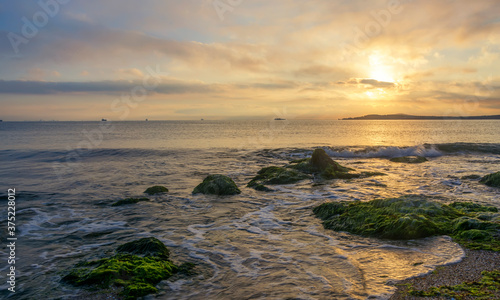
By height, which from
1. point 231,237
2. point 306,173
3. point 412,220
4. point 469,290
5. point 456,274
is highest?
point 412,220

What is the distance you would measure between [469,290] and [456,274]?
0.83 meters

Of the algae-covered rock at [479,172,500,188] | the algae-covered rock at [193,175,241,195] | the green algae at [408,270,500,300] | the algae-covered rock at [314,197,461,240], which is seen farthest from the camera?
the algae-covered rock at [479,172,500,188]

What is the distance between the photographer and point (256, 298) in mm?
5398

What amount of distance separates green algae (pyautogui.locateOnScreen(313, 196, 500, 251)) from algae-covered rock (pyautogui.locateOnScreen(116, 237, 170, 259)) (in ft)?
17.2

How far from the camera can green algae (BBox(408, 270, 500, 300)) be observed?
4.92 meters

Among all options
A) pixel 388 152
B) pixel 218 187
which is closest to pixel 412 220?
pixel 218 187

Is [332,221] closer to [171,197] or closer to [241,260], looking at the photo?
[241,260]

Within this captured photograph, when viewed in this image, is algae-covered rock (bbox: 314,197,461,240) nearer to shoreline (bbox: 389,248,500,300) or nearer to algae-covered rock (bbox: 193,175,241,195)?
shoreline (bbox: 389,248,500,300)

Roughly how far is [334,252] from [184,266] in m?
3.79

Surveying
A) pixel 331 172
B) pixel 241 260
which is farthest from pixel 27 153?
pixel 241 260

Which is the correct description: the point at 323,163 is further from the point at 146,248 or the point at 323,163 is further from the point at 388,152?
the point at 388,152

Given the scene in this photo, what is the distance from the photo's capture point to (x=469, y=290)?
16.7ft

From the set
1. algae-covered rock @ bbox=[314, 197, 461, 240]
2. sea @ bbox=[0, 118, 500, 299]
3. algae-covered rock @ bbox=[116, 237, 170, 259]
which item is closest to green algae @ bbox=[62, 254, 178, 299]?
sea @ bbox=[0, 118, 500, 299]

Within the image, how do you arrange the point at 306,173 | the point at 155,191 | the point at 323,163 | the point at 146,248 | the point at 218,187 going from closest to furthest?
the point at 146,248, the point at 218,187, the point at 155,191, the point at 306,173, the point at 323,163
